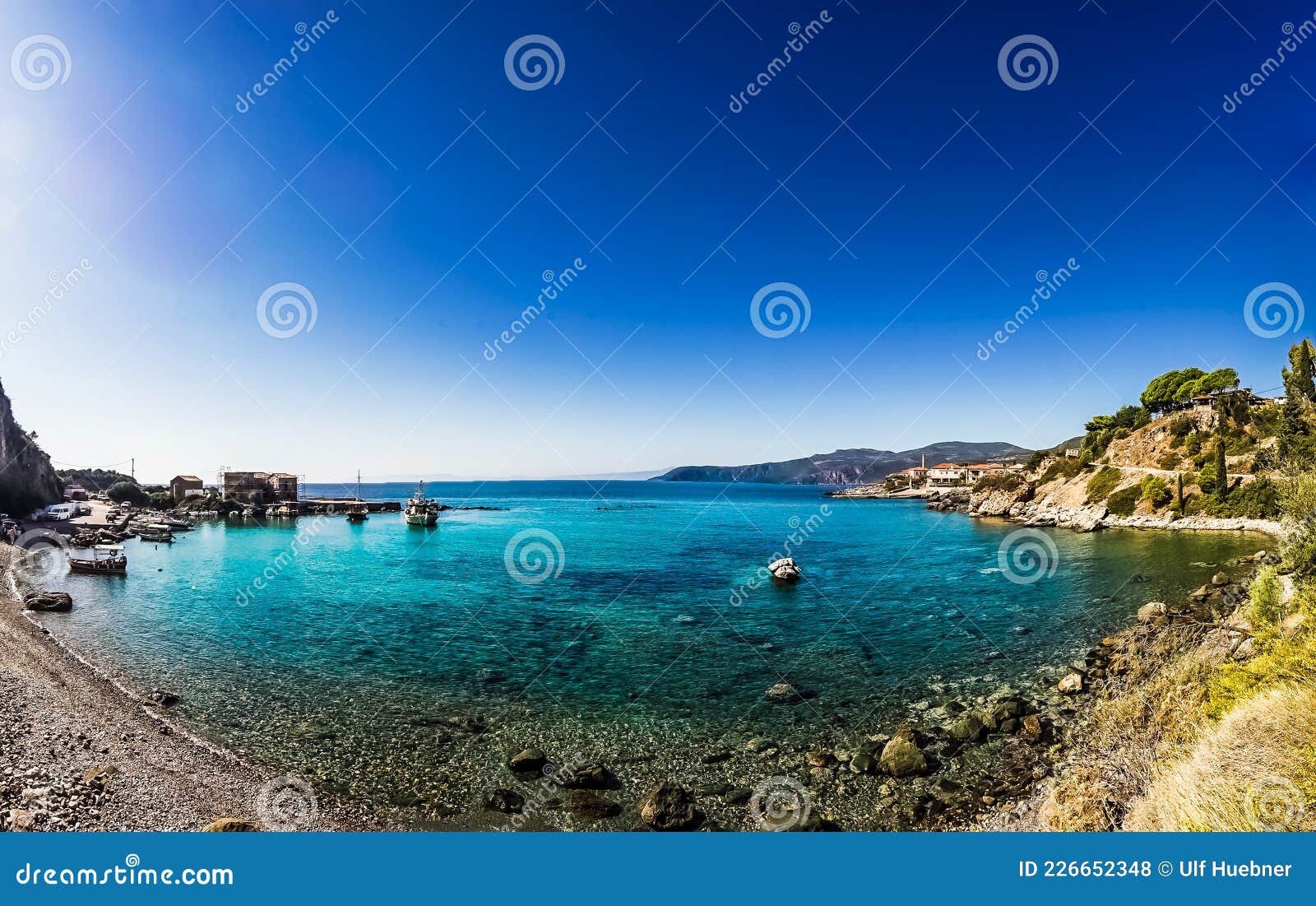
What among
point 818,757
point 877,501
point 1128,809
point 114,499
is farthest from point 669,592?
point 877,501

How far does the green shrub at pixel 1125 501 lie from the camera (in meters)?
51.5

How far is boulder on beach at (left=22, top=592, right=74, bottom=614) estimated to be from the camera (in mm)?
22906

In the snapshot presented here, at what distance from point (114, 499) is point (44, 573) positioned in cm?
6231

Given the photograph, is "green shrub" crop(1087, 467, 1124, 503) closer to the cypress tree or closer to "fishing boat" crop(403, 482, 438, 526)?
the cypress tree
